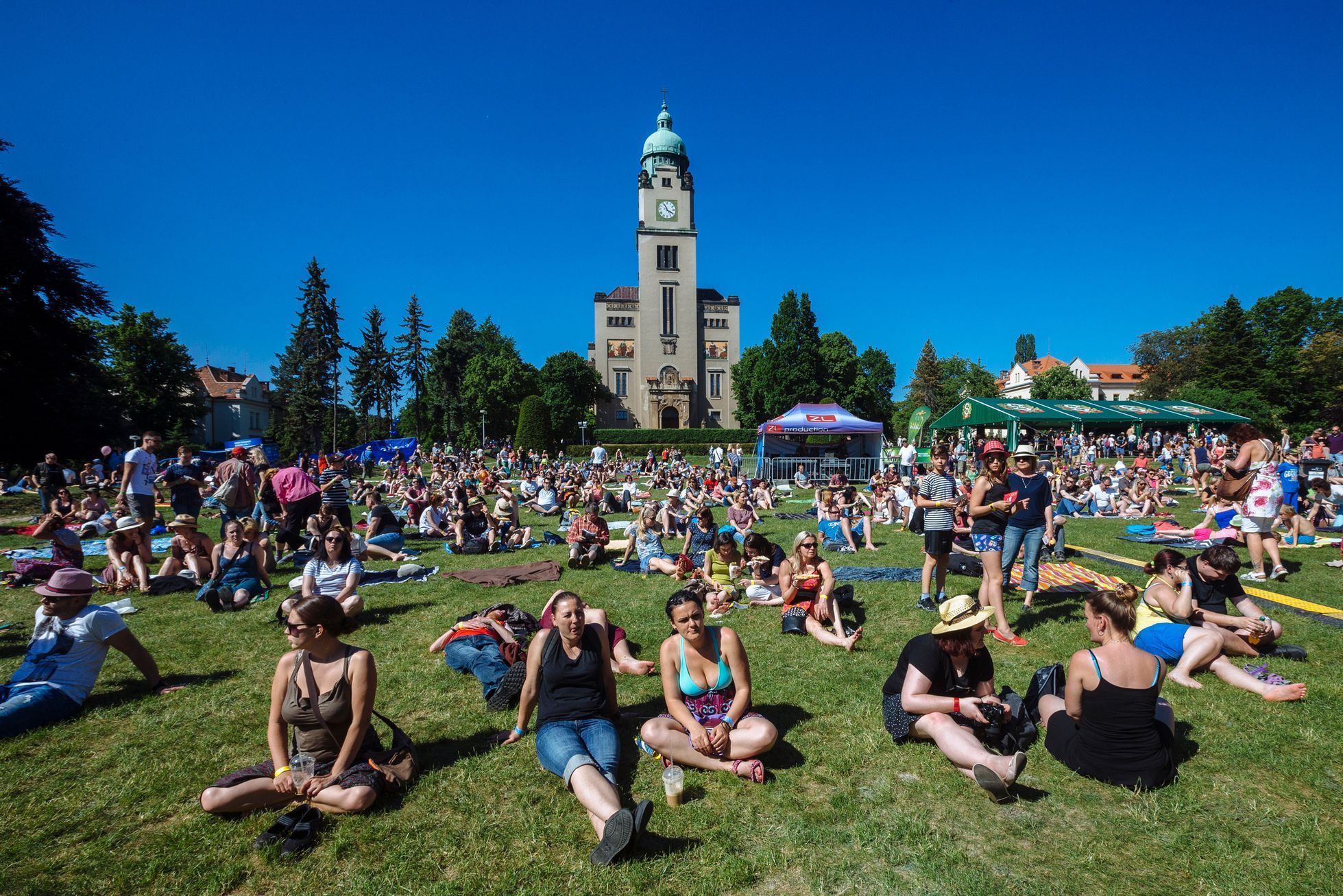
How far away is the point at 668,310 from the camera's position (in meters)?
62.2

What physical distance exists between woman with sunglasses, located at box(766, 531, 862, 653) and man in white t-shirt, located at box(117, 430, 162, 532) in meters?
9.11

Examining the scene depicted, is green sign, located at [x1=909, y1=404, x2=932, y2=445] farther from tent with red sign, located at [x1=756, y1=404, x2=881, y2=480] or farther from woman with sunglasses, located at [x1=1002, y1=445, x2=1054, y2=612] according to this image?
woman with sunglasses, located at [x1=1002, y1=445, x2=1054, y2=612]

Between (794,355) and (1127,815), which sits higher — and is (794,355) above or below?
above

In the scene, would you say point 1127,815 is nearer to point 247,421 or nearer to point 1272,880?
point 1272,880

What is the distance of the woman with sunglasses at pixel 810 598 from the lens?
235 inches

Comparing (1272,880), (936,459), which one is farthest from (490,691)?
(936,459)

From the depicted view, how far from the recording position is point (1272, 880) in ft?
8.81

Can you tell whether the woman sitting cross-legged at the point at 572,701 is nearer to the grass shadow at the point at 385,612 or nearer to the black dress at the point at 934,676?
the black dress at the point at 934,676

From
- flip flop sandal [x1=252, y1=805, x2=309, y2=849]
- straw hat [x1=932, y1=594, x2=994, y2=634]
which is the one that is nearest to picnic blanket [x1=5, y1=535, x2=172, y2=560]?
flip flop sandal [x1=252, y1=805, x2=309, y2=849]

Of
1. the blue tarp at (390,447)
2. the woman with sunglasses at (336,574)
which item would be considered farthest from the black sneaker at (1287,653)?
the blue tarp at (390,447)

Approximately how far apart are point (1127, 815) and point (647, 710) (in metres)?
2.84

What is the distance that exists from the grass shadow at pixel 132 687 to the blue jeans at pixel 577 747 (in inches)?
130

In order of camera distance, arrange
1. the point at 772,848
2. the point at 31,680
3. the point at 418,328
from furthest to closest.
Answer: the point at 418,328, the point at 31,680, the point at 772,848

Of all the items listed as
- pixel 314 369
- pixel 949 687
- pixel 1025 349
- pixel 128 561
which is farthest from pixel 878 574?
pixel 1025 349
